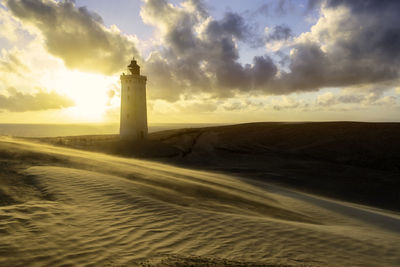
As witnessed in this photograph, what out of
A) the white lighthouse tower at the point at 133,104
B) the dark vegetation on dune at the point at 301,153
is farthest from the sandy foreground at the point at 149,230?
the white lighthouse tower at the point at 133,104

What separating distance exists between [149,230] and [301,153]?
27067 mm

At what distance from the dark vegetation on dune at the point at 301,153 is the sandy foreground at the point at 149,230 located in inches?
361

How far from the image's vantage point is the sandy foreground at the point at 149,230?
4793mm

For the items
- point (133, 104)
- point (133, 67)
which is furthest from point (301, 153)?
point (133, 67)

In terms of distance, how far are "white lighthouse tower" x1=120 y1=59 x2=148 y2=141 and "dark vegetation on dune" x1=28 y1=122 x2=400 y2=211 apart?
311 cm

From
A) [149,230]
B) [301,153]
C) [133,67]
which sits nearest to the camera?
[149,230]

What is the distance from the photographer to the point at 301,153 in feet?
96.9

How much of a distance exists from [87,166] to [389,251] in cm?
1199

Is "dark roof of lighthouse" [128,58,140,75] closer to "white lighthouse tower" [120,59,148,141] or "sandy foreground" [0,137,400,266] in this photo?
"white lighthouse tower" [120,59,148,141]

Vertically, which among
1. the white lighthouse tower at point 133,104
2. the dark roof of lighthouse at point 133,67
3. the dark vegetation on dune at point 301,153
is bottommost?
the dark vegetation on dune at point 301,153

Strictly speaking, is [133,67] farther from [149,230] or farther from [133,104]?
[149,230]

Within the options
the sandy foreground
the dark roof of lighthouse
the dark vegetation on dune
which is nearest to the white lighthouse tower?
the dark roof of lighthouse

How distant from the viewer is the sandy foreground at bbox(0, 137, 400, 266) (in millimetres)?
4793

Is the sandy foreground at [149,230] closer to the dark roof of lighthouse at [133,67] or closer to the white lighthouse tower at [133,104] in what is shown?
the white lighthouse tower at [133,104]
